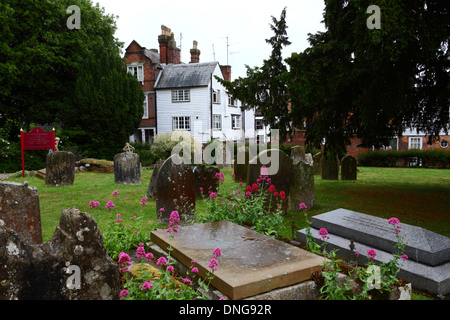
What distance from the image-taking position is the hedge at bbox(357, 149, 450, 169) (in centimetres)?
2405

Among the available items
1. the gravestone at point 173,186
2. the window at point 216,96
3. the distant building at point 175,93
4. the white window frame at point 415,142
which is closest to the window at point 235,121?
the distant building at point 175,93

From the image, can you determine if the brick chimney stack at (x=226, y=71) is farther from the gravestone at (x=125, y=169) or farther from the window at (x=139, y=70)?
the gravestone at (x=125, y=169)

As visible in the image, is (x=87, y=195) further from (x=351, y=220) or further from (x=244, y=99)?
(x=351, y=220)

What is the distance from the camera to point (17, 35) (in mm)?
22344

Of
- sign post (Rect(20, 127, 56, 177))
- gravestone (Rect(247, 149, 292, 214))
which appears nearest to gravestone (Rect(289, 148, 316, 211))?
gravestone (Rect(247, 149, 292, 214))

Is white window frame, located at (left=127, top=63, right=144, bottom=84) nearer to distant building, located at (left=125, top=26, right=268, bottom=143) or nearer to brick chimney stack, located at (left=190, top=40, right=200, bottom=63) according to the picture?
distant building, located at (left=125, top=26, right=268, bottom=143)

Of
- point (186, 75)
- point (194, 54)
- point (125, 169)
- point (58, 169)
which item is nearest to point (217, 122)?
point (186, 75)

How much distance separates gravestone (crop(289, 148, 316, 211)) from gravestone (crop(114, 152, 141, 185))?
25.7 ft

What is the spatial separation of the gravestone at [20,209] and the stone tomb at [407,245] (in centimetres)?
445

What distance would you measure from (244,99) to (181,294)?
33.3ft

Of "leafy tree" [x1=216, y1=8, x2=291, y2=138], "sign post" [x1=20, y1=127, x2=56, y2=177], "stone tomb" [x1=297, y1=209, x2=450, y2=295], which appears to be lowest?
"stone tomb" [x1=297, y1=209, x2=450, y2=295]

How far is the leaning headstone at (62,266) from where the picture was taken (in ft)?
8.26

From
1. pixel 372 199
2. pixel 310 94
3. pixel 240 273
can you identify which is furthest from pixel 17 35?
pixel 240 273

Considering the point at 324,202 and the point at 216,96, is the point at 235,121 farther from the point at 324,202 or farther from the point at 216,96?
the point at 324,202
